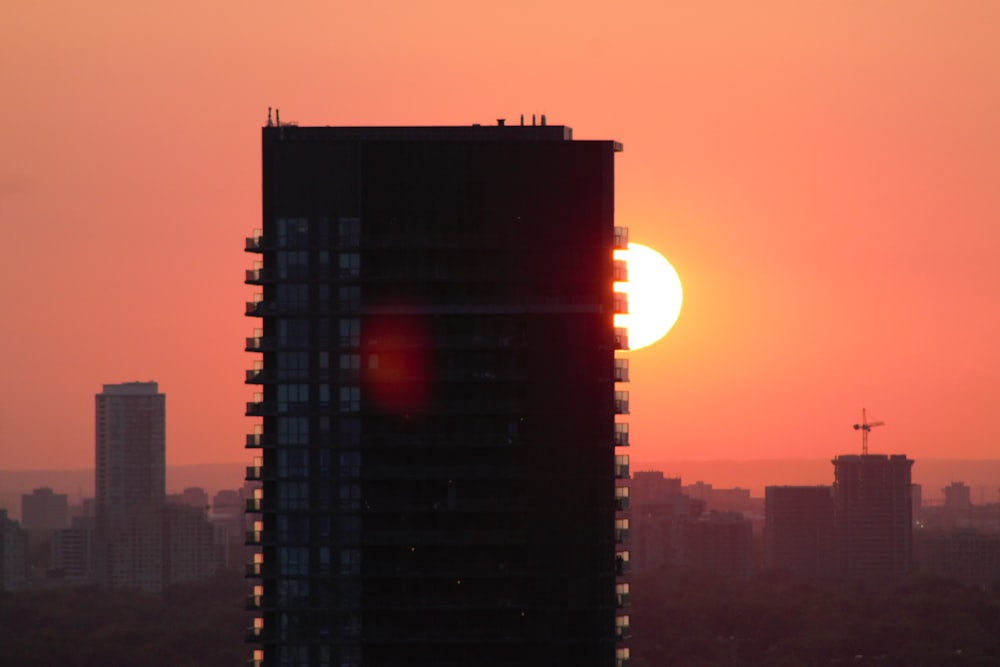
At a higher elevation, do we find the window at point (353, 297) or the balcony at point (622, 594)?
the window at point (353, 297)

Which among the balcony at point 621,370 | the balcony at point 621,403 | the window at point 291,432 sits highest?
the balcony at point 621,370

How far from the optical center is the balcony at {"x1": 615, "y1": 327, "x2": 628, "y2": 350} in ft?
370

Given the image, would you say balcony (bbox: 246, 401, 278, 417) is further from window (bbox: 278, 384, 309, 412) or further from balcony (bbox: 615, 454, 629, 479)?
balcony (bbox: 615, 454, 629, 479)

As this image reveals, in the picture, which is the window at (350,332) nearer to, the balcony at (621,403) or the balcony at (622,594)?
the balcony at (621,403)

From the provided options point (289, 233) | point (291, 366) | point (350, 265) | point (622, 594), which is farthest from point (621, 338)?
point (289, 233)

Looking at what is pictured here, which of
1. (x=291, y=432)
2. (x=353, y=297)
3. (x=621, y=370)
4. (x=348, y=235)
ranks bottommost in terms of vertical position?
(x=291, y=432)

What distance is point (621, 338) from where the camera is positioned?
11381cm

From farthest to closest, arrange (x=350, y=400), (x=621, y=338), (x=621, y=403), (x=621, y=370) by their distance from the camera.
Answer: (x=621, y=370) < (x=621, y=338) < (x=621, y=403) < (x=350, y=400)

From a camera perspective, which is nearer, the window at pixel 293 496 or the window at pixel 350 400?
the window at pixel 293 496

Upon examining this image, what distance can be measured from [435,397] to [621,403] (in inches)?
341

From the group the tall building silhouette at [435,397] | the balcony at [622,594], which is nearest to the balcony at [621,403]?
the tall building silhouette at [435,397]

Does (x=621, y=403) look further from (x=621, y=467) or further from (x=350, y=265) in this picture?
(x=350, y=265)

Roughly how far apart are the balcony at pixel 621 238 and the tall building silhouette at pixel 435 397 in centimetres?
77

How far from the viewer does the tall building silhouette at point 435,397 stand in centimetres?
11106
